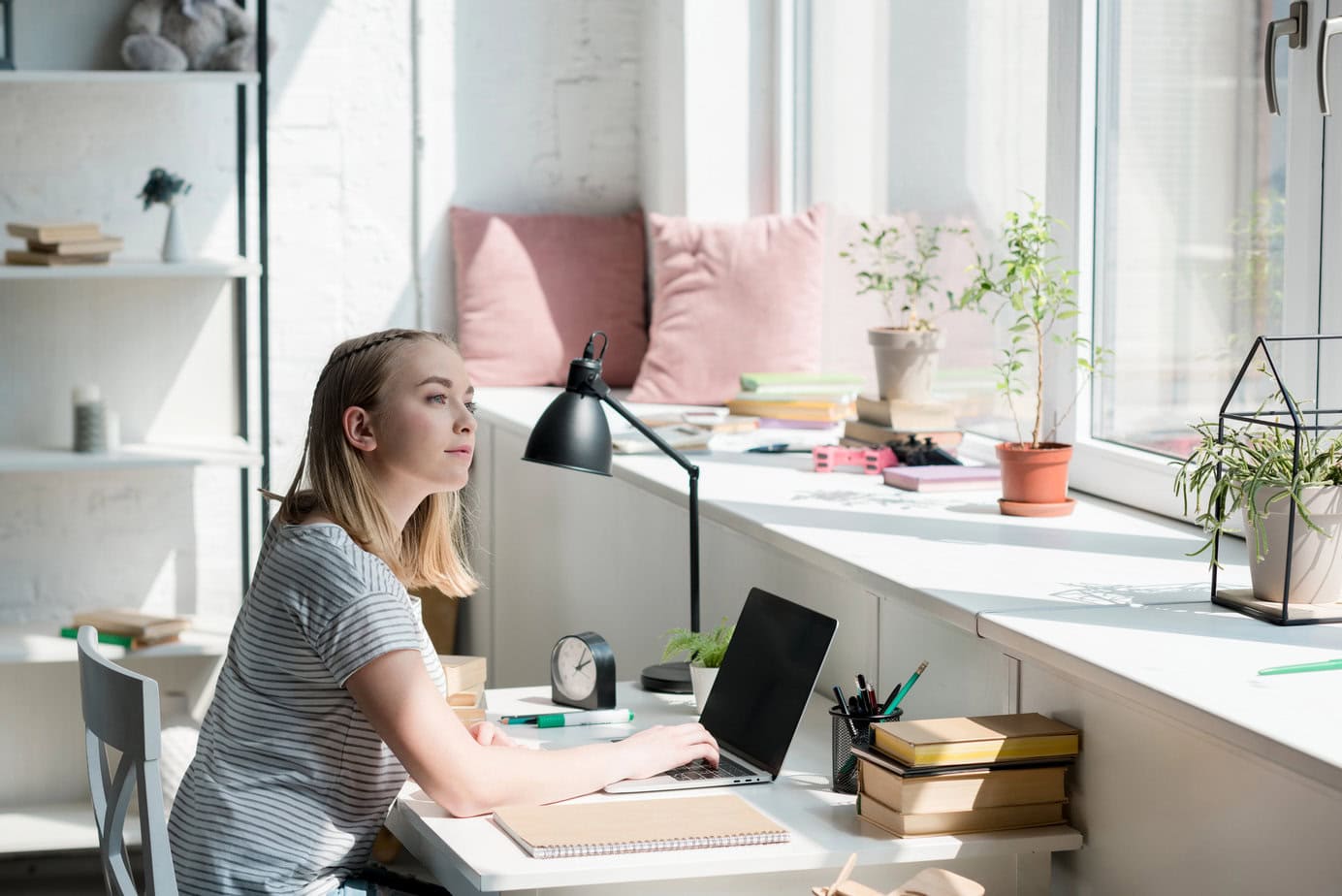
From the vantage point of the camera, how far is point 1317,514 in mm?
1639

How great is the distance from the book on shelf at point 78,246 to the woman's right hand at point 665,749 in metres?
2.09

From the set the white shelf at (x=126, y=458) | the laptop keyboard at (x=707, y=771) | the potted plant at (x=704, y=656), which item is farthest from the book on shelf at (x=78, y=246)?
the laptop keyboard at (x=707, y=771)

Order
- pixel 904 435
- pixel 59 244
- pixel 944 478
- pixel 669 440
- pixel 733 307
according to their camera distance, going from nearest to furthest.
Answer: pixel 944 478
pixel 904 435
pixel 669 440
pixel 59 244
pixel 733 307

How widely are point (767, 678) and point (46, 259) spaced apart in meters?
2.13

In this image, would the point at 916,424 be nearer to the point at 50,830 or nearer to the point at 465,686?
the point at 465,686

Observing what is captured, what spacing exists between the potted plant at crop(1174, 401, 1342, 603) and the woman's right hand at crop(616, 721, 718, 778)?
0.59m

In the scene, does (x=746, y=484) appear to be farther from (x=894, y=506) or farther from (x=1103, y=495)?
(x=1103, y=495)

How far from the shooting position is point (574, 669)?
2129mm

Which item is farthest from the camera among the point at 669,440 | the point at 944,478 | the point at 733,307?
the point at 733,307

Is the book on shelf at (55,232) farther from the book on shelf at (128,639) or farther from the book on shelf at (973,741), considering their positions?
the book on shelf at (973,741)

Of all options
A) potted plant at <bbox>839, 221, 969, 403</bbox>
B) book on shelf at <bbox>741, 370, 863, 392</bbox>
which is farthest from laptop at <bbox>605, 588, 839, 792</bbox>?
book on shelf at <bbox>741, 370, 863, 392</bbox>

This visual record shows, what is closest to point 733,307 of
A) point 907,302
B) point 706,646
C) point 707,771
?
point 907,302

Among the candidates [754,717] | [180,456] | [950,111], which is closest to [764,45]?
[950,111]

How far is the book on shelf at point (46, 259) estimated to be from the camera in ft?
11.0
